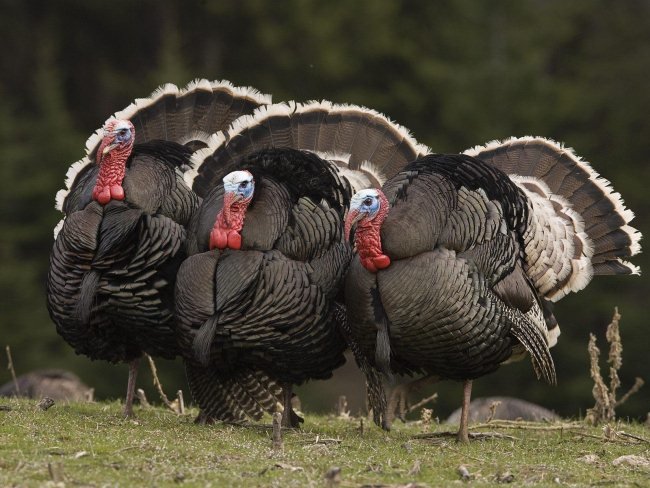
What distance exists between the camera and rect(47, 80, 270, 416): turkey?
318 inches

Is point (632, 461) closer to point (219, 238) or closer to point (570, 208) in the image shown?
point (570, 208)

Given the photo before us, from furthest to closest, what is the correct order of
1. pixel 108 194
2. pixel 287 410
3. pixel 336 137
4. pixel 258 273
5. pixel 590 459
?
1. pixel 336 137
2. pixel 287 410
3. pixel 108 194
4. pixel 258 273
5. pixel 590 459

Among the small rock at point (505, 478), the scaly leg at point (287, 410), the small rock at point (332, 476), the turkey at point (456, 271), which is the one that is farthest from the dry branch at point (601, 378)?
the small rock at point (332, 476)

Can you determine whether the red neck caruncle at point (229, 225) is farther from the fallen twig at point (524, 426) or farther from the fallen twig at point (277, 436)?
the fallen twig at point (524, 426)

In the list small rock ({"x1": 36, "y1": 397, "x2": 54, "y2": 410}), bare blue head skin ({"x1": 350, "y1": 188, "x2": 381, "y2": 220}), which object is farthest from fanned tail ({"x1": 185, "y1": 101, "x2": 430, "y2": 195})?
small rock ({"x1": 36, "y1": 397, "x2": 54, "y2": 410})

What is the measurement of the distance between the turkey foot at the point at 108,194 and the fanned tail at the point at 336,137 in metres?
0.91

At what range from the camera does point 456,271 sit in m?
7.56

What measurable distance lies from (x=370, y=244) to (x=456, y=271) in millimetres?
502

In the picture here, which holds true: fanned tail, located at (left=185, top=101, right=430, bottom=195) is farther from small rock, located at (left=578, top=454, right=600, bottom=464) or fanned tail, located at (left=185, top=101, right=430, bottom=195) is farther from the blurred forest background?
the blurred forest background

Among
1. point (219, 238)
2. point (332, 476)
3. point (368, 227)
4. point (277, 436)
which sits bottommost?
point (332, 476)

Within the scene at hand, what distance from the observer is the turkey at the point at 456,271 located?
24.6 feet

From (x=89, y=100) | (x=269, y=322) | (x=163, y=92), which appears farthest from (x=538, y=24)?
(x=269, y=322)

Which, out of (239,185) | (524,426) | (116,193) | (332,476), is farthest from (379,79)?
(332,476)

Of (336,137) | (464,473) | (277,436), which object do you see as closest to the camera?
(464,473)
